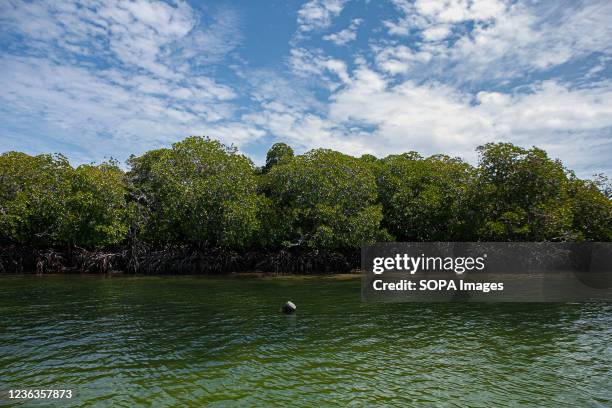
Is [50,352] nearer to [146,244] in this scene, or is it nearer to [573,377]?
[573,377]

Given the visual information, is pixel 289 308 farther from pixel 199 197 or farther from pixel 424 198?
pixel 424 198

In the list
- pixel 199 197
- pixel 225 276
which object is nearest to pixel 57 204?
pixel 199 197

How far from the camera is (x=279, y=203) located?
41875mm

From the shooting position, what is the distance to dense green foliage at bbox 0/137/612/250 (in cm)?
3759

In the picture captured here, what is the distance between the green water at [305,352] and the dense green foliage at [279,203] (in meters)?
13.6

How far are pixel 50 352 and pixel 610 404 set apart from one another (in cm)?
1642

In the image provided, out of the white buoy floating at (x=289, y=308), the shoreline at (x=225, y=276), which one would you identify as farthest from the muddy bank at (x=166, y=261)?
the white buoy floating at (x=289, y=308)

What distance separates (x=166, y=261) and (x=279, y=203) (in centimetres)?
1156

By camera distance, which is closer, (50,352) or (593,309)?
(50,352)

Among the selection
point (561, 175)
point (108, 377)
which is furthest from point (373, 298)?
point (561, 175)

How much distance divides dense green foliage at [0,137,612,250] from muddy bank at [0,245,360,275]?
1084mm

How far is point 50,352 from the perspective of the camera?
14680mm

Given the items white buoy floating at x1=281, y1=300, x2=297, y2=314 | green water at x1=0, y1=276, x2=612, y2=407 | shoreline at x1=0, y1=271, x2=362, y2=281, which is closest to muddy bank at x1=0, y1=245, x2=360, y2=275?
shoreline at x1=0, y1=271, x2=362, y2=281

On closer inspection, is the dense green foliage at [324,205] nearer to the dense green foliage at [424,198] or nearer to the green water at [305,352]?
the dense green foliage at [424,198]
